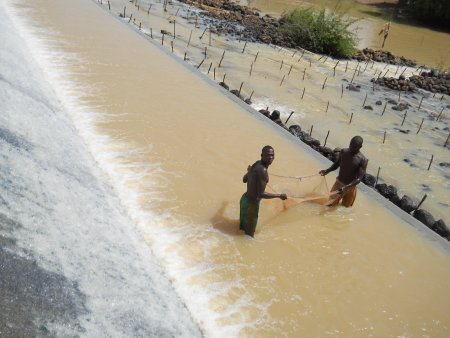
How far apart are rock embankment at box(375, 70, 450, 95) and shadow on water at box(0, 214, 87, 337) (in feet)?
45.0

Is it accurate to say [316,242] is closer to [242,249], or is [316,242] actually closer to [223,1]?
[242,249]

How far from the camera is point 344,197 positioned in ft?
22.3

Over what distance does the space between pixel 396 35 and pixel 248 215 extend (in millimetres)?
25743

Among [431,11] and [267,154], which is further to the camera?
[431,11]

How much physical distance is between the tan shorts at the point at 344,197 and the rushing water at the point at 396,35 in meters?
14.8

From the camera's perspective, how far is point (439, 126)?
11.8 meters

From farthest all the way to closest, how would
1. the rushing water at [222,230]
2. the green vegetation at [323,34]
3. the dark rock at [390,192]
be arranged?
the green vegetation at [323,34] < the dark rock at [390,192] < the rushing water at [222,230]

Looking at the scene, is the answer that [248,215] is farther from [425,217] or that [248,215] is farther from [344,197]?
[425,217]

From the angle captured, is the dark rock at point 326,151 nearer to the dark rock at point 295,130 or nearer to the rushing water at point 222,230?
the rushing water at point 222,230

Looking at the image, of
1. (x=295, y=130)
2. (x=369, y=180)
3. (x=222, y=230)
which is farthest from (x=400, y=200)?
(x=222, y=230)

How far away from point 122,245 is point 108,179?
182 cm

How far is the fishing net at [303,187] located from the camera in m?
6.67

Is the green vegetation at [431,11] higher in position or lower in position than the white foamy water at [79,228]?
higher

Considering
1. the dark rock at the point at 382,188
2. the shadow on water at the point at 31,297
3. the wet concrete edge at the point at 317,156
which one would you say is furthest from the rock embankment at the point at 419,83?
the shadow on water at the point at 31,297
